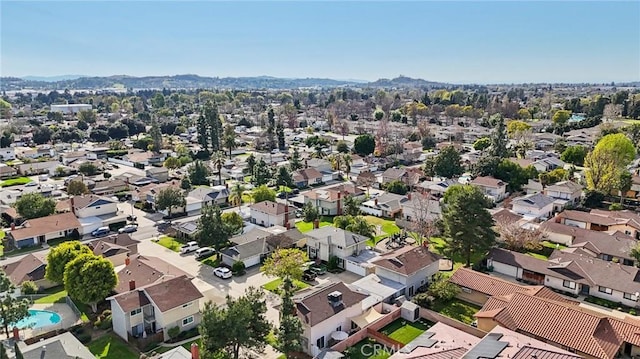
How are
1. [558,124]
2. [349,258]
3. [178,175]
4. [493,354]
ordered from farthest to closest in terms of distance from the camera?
[558,124] → [178,175] → [349,258] → [493,354]

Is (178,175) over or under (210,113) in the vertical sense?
under

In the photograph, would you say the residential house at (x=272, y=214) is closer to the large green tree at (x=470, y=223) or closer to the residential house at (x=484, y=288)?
the large green tree at (x=470, y=223)

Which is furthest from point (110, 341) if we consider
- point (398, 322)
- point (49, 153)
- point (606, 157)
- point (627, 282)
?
point (49, 153)

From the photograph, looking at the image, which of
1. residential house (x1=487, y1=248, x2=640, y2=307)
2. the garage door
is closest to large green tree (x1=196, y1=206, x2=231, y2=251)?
the garage door

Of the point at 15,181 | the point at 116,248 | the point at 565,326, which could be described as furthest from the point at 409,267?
the point at 15,181

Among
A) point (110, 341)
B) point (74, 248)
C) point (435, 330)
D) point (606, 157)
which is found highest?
point (606, 157)

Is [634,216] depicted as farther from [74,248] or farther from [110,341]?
[74,248]
